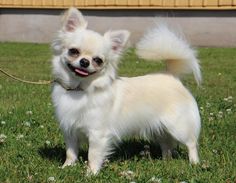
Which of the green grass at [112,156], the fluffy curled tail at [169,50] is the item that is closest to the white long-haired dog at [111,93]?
the fluffy curled tail at [169,50]

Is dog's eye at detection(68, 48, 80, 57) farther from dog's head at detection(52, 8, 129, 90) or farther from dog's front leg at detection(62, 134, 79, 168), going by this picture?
dog's front leg at detection(62, 134, 79, 168)

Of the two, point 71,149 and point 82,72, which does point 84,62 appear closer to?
point 82,72

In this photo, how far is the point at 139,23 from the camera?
50.2 ft

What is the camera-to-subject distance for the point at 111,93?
183 inches

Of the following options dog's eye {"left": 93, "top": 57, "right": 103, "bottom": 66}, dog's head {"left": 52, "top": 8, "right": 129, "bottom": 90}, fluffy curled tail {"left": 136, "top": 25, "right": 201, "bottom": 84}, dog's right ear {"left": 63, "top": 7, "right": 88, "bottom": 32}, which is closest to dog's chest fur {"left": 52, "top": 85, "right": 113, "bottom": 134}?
dog's head {"left": 52, "top": 8, "right": 129, "bottom": 90}

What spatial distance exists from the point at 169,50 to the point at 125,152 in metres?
1.05

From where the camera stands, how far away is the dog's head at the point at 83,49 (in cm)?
439

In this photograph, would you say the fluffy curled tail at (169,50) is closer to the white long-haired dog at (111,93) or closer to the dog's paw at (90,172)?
the white long-haired dog at (111,93)

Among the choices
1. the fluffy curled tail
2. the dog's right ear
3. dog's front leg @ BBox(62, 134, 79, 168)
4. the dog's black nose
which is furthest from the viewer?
the fluffy curled tail

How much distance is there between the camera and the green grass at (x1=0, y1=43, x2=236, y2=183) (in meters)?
4.34

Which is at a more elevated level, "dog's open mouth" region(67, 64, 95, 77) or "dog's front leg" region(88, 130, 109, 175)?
"dog's open mouth" region(67, 64, 95, 77)

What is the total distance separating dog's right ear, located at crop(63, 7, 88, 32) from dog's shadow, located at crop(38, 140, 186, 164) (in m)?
1.18

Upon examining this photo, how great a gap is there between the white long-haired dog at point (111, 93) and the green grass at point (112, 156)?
22cm

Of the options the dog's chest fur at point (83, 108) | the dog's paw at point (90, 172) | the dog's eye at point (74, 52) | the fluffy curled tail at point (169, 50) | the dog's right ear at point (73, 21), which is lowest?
the dog's paw at point (90, 172)
